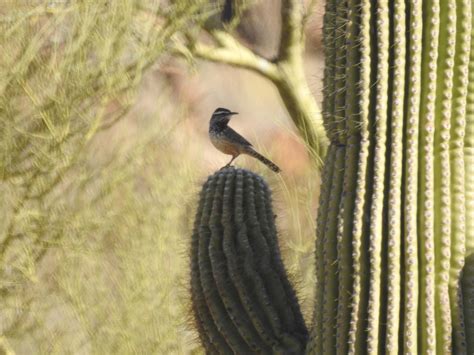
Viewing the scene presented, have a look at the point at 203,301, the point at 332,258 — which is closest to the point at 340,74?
the point at 332,258

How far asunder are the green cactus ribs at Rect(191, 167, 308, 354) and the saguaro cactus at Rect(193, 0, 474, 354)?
47 cm

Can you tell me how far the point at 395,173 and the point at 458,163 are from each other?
6.4 inches

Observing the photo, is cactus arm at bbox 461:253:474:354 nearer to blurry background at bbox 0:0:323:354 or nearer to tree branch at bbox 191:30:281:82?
blurry background at bbox 0:0:323:354

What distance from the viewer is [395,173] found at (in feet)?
9.04

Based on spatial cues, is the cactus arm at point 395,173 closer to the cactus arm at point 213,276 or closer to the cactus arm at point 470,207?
the cactus arm at point 470,207

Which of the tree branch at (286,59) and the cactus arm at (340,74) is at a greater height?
the tree branch at (286,59)

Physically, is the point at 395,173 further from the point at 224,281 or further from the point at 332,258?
the point at 224,281

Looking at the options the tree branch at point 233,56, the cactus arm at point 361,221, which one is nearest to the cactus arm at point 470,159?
the cactus arm at point 361,221

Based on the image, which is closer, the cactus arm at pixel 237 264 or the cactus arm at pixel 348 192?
the cactus arm at pixel 348 192

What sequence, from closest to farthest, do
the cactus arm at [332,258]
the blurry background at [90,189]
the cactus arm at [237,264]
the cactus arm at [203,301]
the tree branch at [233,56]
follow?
the cactus arm at [332,258] → the cactus arm at [237,264] → the cactus arm at [203,301] → the blurry background at [90,189] → the tree branch at [233,56]

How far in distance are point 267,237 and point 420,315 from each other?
2.65ft

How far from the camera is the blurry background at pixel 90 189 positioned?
21.3ft

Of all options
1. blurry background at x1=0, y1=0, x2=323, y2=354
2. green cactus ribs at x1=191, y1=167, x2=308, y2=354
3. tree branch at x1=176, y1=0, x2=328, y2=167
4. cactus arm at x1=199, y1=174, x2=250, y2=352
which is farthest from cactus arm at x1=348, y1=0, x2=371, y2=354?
tree branch at x1=176, y1=0, x2=328, y2=167

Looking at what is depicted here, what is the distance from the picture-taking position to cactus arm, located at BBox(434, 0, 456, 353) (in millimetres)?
2752
